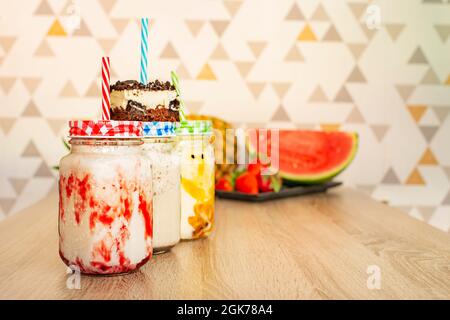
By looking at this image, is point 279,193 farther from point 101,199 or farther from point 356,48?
point 101,199

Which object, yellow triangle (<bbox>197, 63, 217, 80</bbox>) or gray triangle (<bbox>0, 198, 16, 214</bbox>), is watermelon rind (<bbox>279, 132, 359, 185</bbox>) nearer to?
yellow triangle (<bbox>197, 63, 217, 80</bbox>)

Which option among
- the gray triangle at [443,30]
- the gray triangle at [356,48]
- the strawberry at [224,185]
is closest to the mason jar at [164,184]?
the strawberry at [224,185]

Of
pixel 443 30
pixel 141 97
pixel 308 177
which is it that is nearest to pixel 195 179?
pixel 141 97

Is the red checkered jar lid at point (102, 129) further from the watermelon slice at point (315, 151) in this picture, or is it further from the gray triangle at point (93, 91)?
the gray triangle at point (93, 91)

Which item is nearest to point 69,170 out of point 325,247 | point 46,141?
point 325,247

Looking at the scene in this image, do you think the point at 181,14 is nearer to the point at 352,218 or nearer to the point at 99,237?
the point at 352,218

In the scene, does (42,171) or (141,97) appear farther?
(42,171)
